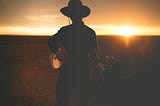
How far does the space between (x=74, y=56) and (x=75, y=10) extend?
0.86 meters

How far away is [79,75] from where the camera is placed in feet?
26.3

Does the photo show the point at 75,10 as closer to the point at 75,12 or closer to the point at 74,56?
the point at 75,12

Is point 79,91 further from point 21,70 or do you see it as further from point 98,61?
point 21,70

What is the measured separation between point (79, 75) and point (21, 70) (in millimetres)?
9304

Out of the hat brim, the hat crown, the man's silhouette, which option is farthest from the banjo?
the hat crown

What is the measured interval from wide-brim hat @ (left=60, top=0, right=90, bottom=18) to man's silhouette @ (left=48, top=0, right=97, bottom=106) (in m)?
0.02

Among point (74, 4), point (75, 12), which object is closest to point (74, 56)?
point (75, 12)

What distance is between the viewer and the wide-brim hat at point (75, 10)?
322 inches

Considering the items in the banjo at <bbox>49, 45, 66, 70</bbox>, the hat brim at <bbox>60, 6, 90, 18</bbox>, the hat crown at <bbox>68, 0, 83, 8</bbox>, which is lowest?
the banjo at <bbox>49, 45, 66, 70</bbox>

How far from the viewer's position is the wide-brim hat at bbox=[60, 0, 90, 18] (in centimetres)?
818

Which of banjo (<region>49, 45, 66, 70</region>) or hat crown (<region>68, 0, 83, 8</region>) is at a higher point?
hat crown (<region>68, 0, 83, 8</region>)

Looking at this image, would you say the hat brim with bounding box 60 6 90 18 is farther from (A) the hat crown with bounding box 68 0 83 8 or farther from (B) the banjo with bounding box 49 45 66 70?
(B) the banjo with bounding box 49 45 66 70

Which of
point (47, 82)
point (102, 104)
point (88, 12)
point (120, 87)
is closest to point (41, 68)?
point (47, 82)

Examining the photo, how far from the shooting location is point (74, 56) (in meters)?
7.97
